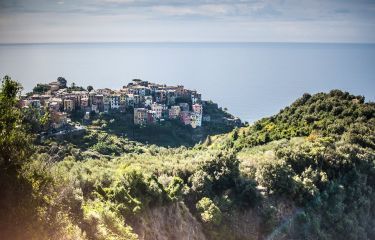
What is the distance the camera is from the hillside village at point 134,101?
73.8 meters

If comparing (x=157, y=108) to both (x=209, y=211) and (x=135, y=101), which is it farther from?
(x=209, y=211)

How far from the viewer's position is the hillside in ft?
35.5

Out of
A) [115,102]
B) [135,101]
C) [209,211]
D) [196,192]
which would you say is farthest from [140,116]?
[209,211]

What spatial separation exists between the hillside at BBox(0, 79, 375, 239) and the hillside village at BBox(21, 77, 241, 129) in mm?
41697

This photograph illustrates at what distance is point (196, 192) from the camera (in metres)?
22.7

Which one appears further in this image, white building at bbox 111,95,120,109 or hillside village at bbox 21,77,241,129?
white building at bbox 111,95,120,109

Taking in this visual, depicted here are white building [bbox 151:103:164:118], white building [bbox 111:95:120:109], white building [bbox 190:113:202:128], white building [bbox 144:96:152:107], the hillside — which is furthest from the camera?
white building [bbox 144:96:152:107]

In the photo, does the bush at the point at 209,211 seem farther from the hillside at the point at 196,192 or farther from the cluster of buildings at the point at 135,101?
the cluster of buildings at the point at 135,101

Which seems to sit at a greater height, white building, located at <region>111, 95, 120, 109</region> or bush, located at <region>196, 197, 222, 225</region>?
bush, located at <region>196, 197, 222, 225</region>

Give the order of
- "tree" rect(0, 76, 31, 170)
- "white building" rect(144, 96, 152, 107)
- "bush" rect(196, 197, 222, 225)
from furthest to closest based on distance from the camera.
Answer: "white building" rect(144, 96, 152, 107) → "bush" rect(196, 197, 222, 225) → "tree" rect(0, 76, 31, 170)

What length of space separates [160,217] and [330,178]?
15.1 m

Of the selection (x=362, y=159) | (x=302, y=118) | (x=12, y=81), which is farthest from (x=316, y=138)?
(x=12, y=81)

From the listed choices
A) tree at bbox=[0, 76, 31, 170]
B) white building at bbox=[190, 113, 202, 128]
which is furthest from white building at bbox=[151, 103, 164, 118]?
tree at bbox=[0, 76, 31, 170]

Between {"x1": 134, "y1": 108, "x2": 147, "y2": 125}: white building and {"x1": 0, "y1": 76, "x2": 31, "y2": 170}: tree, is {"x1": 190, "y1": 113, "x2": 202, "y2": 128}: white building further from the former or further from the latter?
{"x1": 0, "y1": 76, "x2": 31, "y2": 170}: tree
